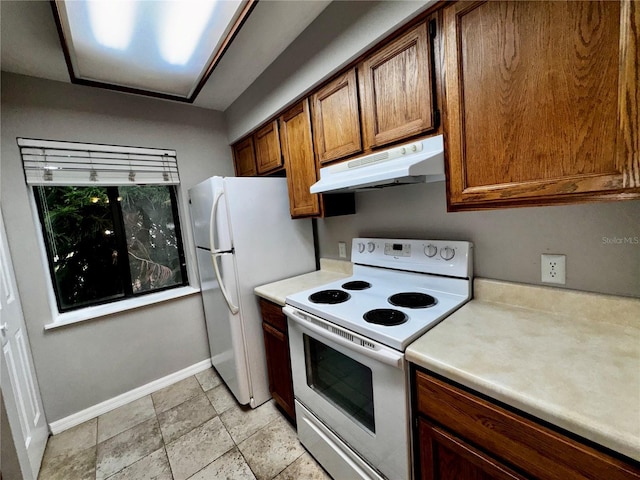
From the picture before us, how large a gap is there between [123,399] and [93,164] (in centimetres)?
186

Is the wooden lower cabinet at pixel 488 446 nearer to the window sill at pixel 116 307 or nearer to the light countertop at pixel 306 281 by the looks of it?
the light countertop at pixel 306 281

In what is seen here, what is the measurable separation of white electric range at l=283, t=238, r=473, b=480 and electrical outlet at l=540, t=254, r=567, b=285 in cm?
28

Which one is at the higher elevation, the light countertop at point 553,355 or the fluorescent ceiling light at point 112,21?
the fluorescent ceiling light at point 112,21

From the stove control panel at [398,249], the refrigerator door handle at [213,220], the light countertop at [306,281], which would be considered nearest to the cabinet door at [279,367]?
the light countertop at [306,281]

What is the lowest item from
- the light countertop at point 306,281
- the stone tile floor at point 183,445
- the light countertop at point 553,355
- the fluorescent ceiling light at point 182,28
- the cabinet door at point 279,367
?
the stone tile floor at point 183,445

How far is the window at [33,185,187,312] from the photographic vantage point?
1.98 m

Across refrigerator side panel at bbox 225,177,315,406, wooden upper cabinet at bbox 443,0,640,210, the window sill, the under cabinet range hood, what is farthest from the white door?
wooden upper cabinet at bbox 443,0,640,210

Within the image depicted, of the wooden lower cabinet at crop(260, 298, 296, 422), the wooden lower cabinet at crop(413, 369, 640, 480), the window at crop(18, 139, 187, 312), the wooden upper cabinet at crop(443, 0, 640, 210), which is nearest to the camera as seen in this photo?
the wooden lower cabinet at crop(413, 369, 640, 480)

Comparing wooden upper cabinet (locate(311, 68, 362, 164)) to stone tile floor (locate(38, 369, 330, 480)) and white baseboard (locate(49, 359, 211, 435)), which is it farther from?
white baseboard (locate(49, 359, 211, 435))

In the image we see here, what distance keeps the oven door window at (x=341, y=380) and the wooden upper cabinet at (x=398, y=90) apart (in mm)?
1065

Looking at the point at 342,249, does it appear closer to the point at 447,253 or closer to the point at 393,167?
the point at 447,253

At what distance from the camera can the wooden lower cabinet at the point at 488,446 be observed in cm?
59

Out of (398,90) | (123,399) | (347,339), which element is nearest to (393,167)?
(398,90)

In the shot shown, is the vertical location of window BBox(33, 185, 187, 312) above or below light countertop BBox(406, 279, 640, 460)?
above
